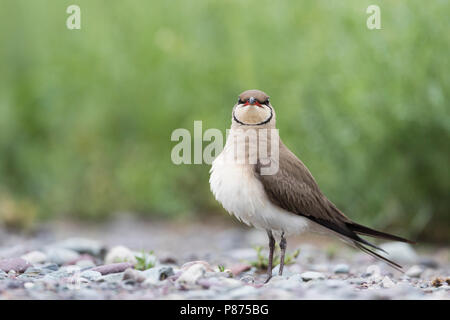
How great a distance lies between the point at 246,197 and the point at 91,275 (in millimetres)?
1129

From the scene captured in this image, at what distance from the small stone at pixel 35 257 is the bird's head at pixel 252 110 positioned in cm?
200

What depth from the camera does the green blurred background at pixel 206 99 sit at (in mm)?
7098

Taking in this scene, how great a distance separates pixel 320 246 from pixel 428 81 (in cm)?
221

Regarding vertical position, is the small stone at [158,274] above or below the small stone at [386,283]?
above

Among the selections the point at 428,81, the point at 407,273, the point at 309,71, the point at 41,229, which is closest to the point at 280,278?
the point at 407,273

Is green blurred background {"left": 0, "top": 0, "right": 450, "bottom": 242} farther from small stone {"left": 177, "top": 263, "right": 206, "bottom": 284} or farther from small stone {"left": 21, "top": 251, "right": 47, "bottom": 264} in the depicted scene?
small stone {"left": 177, "top": 263, "right": 206, "bottom": 284}

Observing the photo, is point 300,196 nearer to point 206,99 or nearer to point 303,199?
point 303,199

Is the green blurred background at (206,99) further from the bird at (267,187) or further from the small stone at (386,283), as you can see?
the small stone at (386,283)

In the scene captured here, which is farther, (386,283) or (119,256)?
(119,256)

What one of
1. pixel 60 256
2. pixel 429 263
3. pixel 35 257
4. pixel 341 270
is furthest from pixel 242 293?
pixel 429 263

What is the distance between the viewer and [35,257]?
18.3ft

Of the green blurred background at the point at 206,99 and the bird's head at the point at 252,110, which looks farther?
the green blurred background at the point at 206,99

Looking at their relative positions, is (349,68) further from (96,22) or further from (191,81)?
(96,22)

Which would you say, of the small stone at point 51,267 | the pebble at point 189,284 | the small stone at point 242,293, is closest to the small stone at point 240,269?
the pebble at point 189,284
